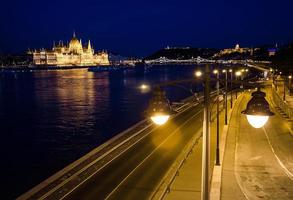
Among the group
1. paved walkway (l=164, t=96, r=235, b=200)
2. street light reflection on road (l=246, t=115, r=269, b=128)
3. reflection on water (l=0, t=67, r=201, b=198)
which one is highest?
street light reflection on road (l=246, t=115, r=269, b=128)

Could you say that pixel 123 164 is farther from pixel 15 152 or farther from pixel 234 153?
pixel 15 152

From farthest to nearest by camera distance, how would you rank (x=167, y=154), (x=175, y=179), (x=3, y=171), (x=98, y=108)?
(x=98, y=108)
(x=3, y=171)
(x=167, y=154)
(x=175, y=179)

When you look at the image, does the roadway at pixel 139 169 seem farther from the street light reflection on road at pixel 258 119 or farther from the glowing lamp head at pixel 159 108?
the street light reflection on road at pixel 258 119

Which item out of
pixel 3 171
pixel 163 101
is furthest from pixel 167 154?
pixel 163 101

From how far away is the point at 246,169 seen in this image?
63.7 feet

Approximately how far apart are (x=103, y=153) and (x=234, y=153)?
9269 mm

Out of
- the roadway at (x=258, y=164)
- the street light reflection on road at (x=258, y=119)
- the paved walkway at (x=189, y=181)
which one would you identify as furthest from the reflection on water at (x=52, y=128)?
the street light reflection on road at (x=258, y=119)

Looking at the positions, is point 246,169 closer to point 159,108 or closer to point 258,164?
point 258,164

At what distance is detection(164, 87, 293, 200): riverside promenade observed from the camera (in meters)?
16.2

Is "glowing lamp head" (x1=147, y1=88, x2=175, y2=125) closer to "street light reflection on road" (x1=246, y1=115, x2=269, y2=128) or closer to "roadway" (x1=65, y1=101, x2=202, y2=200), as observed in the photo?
"street light reflection on road" (x1=246, y1=115, x2=269, y2=128)

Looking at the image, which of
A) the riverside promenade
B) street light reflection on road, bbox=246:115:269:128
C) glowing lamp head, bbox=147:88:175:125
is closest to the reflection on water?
the riverside promenade

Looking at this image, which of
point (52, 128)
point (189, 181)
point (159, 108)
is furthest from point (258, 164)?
point (52, 128)

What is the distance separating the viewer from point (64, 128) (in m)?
46.3

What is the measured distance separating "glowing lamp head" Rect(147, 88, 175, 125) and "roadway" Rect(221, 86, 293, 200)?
10.4m
